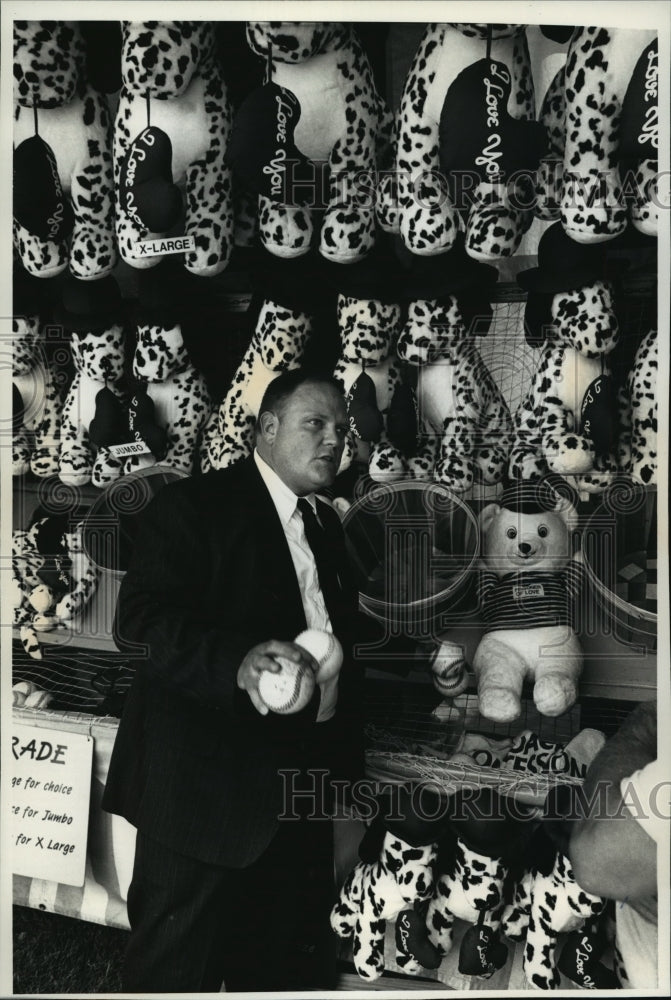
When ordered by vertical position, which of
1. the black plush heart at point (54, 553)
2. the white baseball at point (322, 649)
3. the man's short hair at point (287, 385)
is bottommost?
the white baseball at point (322, 649)

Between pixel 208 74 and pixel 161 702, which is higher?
pixel 208 74

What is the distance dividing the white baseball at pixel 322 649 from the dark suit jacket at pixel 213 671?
15 millimetres

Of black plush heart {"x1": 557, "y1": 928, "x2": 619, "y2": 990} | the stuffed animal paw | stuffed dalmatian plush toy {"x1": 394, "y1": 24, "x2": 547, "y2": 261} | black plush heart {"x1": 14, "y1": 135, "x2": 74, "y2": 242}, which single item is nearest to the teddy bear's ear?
stuffed dalmatian plush toy {"x1": 394, "y1": 24, "x2": 547, "y2": 261}

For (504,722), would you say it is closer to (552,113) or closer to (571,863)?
(571,863)

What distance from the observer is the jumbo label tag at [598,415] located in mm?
1200

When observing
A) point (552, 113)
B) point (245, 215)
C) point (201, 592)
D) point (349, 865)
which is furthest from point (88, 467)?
point (552, 113)

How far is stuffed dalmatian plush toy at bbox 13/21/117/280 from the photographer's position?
1.17 metres

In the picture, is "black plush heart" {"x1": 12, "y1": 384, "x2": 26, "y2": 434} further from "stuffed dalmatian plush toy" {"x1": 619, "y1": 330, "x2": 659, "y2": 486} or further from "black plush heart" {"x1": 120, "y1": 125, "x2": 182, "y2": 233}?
"stuffed dalmatian plush toy" {"x1": 619, "y1": 330, "x2": 659, "y2": 486}

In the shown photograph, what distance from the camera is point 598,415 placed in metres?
1.20

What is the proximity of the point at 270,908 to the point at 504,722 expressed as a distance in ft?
1.28

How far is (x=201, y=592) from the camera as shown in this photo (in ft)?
3.78

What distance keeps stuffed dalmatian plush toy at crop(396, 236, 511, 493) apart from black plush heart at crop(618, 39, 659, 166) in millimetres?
234

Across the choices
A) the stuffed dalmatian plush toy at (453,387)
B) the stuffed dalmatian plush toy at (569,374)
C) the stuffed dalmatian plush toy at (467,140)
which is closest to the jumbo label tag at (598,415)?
the stuffed dalmatian plush toy at (569,374)

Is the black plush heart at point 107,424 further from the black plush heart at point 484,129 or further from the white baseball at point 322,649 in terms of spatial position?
the black plush heart at point 484,129
